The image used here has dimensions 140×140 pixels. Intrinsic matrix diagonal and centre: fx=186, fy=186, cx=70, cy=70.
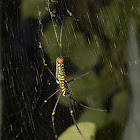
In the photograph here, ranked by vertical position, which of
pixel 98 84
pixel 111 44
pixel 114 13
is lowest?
pixel 98 84

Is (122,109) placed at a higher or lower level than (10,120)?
lower

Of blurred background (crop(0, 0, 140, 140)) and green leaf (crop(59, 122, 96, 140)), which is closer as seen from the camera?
blurred background (crop(0, 0, 140, 140))

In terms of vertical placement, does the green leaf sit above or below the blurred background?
below

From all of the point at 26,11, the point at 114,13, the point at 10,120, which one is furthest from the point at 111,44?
the point at 10,120

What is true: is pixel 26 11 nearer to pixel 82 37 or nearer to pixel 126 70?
pixel 82 37

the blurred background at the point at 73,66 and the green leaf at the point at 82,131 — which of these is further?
the green leaf at the point at 82,131

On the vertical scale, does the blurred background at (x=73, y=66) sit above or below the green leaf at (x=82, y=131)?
above

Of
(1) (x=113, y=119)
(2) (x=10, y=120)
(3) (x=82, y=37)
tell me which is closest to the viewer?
(2) (x=10, y=120)
